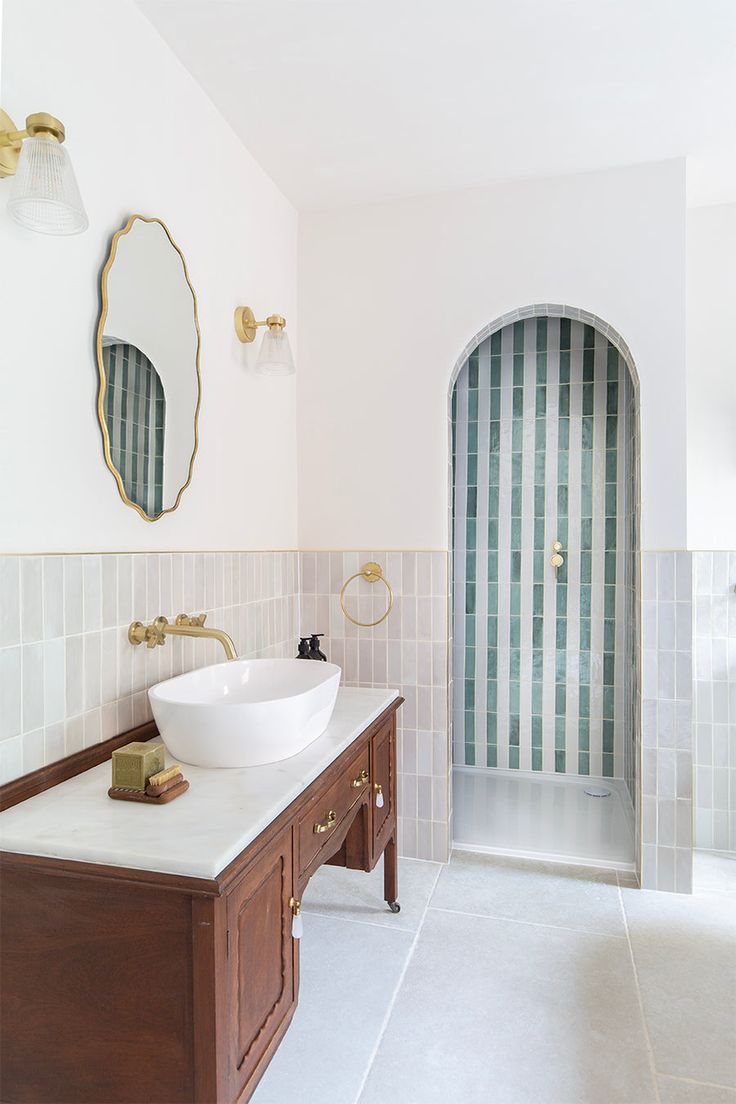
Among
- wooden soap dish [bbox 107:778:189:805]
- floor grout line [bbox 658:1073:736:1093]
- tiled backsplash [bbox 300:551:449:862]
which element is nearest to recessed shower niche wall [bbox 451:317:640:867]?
tiled backsplash [bbox 300:551:449:862]

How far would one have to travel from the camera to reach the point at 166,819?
124 centimetres

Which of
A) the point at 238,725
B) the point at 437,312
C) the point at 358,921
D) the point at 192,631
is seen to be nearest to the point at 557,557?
the point at 437,312

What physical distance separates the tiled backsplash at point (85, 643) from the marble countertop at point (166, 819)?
113 millimetres

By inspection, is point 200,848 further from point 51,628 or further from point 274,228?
point 274,228

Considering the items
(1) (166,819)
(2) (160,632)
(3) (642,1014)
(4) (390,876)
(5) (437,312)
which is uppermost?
(5) (437,312)

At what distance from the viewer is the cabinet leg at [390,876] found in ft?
7.62

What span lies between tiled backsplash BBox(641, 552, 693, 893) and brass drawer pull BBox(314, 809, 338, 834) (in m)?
1.35

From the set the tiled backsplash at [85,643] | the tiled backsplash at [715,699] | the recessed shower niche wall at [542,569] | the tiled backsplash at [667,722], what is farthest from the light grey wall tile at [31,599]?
the tiled backsplash at [715,699]

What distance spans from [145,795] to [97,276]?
117 centimetres

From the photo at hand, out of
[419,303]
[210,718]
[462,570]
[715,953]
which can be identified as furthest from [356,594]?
[715,953]

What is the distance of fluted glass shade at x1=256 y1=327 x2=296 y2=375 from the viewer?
2293 mm

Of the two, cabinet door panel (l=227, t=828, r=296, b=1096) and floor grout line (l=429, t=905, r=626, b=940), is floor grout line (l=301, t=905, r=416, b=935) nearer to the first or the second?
floor grout line (l=429, t=905, r=626, b=940)

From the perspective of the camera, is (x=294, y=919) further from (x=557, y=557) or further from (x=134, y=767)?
(x=557, y=557)

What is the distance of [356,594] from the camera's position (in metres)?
2.83
